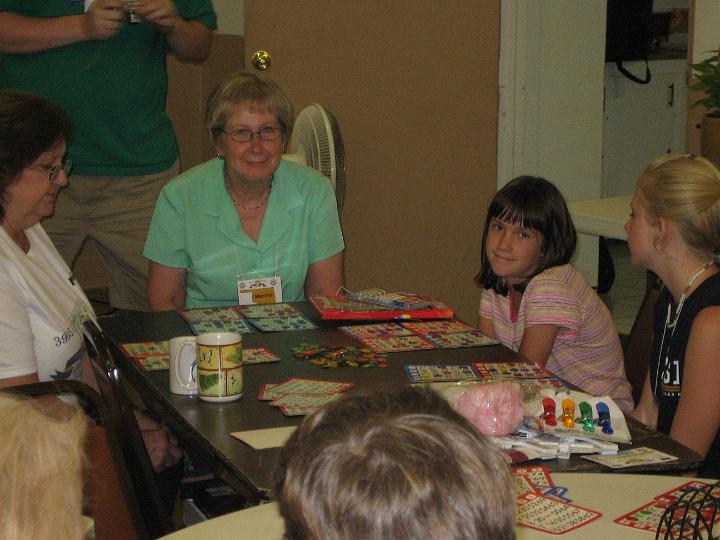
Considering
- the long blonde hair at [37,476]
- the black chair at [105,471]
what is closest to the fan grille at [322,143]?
the black chair at [105,471]

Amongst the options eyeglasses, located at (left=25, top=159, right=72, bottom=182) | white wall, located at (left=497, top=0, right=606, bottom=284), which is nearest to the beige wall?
white wall, located at (left=497, top=0, right=606, bottom=284)

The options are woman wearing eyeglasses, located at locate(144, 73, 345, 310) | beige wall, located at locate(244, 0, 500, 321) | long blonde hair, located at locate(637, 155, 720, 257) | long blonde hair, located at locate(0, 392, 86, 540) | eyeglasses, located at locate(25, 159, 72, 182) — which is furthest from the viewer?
beige wall, located at locate(244, 0, 500, 321)

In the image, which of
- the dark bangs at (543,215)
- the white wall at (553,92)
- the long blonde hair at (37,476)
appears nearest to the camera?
the long blonde hair at (37,476)

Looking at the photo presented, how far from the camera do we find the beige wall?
495 centimetres

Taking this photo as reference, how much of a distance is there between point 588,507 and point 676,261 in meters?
1.00

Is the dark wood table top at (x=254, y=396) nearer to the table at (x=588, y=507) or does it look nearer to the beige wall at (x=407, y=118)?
the table at (x=588, y=507)

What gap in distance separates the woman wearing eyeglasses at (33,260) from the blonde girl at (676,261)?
4.37 ft

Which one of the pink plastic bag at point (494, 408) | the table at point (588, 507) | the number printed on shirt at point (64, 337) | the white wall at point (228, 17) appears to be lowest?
the table at point (588, 507)

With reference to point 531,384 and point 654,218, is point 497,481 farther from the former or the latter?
point 654,218

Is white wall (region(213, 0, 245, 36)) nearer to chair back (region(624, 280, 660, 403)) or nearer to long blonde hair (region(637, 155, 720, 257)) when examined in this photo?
chair back (region(624, 280, 660, 403))

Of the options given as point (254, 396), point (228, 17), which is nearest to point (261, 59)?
point (228, 17)

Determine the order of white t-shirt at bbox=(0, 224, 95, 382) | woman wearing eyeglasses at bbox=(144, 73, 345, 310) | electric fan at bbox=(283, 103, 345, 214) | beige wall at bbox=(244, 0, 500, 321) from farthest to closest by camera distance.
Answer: beige wall at bbox=(244, 0, 500, 321) < electric fan at bbox=(283, 103, 345, 214) < woman wearing eyeglasses at bbox=(144, 73, 345, 310) < white t-shirt at bbox=(0, 224, 95, 382)

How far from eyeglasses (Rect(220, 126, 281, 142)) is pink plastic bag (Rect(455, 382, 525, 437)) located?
1.53 m

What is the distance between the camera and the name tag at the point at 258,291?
3154 mm
